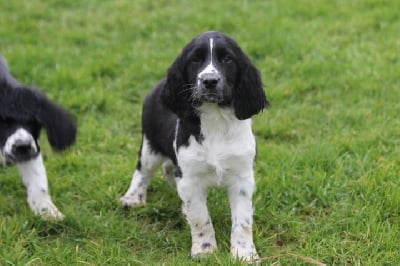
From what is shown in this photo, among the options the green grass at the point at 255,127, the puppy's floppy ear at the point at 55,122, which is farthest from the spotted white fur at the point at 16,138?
the green grass at the point at 255,127

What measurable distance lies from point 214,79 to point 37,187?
1.59 metres

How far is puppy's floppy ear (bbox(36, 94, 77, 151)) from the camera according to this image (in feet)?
13.8

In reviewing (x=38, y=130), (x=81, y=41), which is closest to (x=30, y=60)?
(x=81, y=41)

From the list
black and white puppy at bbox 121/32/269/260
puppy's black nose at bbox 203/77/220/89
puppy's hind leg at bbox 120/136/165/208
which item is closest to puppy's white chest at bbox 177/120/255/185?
black and white puppy at bbox 121/32/269/260

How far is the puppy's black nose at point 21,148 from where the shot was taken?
13.6 feet

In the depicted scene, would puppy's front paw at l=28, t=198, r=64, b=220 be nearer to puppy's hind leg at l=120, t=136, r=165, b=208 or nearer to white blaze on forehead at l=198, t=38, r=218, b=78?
puppy's hind leg at l=120, t=136, r=165, b=208

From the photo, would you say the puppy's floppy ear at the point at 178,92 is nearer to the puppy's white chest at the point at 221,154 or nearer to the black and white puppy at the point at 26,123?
the puppy's white chest at the point at 221,154

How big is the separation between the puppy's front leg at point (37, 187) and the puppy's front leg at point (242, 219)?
120 centimetres

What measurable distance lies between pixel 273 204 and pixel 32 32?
4.24m

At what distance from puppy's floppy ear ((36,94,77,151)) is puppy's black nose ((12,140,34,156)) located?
15cm

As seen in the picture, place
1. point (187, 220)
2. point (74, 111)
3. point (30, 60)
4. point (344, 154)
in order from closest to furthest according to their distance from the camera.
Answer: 1. point (187, 220)
2. point (344, 154)
3. point (74, 111)
4. point (30, 60)

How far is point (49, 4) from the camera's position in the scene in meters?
8.56

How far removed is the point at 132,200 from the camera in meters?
4.72

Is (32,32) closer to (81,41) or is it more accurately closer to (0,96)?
(81,41)
